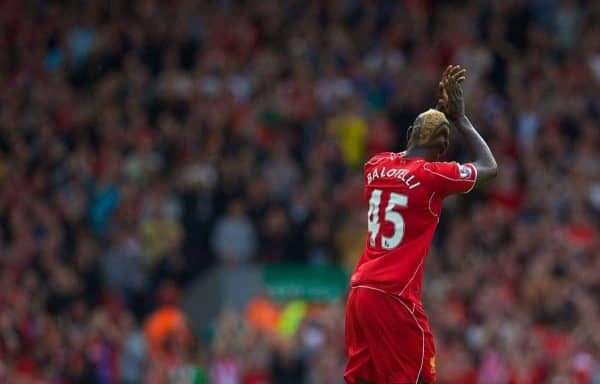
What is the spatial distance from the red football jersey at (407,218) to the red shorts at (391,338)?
0.08 m

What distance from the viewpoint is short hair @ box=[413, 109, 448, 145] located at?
947 cm

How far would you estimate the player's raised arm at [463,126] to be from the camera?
9.57 meters

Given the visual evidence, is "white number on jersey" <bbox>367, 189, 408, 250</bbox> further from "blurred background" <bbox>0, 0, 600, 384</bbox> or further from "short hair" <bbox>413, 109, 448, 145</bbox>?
"blurred background" <bbox>0, 0, 600, 384</bbox>

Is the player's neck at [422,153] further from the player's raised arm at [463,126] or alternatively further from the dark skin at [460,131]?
the player's raised arm at [463,126]

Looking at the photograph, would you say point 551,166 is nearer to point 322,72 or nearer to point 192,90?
point 322,72

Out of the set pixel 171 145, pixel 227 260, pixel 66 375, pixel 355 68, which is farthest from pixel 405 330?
pixel 355 68

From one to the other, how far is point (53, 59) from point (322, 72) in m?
4.04

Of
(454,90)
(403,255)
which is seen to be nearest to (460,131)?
(454,90)

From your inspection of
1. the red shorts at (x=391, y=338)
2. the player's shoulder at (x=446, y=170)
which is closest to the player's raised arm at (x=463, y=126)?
the player's shoulder at (x=446, y=170)

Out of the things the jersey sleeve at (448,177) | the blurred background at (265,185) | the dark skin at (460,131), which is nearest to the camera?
the jersey sleeve at (448,177)

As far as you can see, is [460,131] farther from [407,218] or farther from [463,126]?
[407,218]

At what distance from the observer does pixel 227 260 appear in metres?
19.1

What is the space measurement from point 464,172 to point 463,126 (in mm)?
334

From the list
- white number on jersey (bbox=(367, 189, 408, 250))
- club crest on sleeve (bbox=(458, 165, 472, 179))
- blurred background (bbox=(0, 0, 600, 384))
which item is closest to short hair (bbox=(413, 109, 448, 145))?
club crest on sleeve (bbox=(458, 165, 472, 179))
